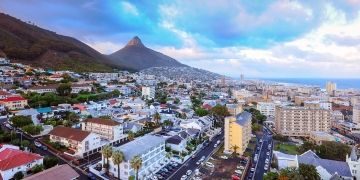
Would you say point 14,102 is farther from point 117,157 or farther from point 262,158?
point 262,158

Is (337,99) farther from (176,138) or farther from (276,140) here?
(176,138)

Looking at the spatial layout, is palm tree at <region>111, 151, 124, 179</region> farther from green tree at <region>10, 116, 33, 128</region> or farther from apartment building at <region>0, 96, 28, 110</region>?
apartment building at <region>0, 96, 28, 110</region>

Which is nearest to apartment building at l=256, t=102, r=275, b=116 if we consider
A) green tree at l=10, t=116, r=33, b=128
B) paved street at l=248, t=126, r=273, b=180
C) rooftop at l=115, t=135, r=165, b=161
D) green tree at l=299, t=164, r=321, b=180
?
paved street at l=248, t=126, r=273, b=180

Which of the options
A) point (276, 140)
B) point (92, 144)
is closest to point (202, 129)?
point (276, 140)

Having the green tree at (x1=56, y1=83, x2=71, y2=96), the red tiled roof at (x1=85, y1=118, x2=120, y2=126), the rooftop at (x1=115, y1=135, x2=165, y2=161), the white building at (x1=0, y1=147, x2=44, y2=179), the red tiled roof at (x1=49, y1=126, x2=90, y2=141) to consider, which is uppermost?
the green tree at (x1=56, y1=83, x2=71, y2=96)

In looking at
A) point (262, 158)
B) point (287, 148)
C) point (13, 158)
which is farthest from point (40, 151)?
point (287, 148)

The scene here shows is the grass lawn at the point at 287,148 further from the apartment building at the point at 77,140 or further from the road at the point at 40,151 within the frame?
the road at the point at 40,151
